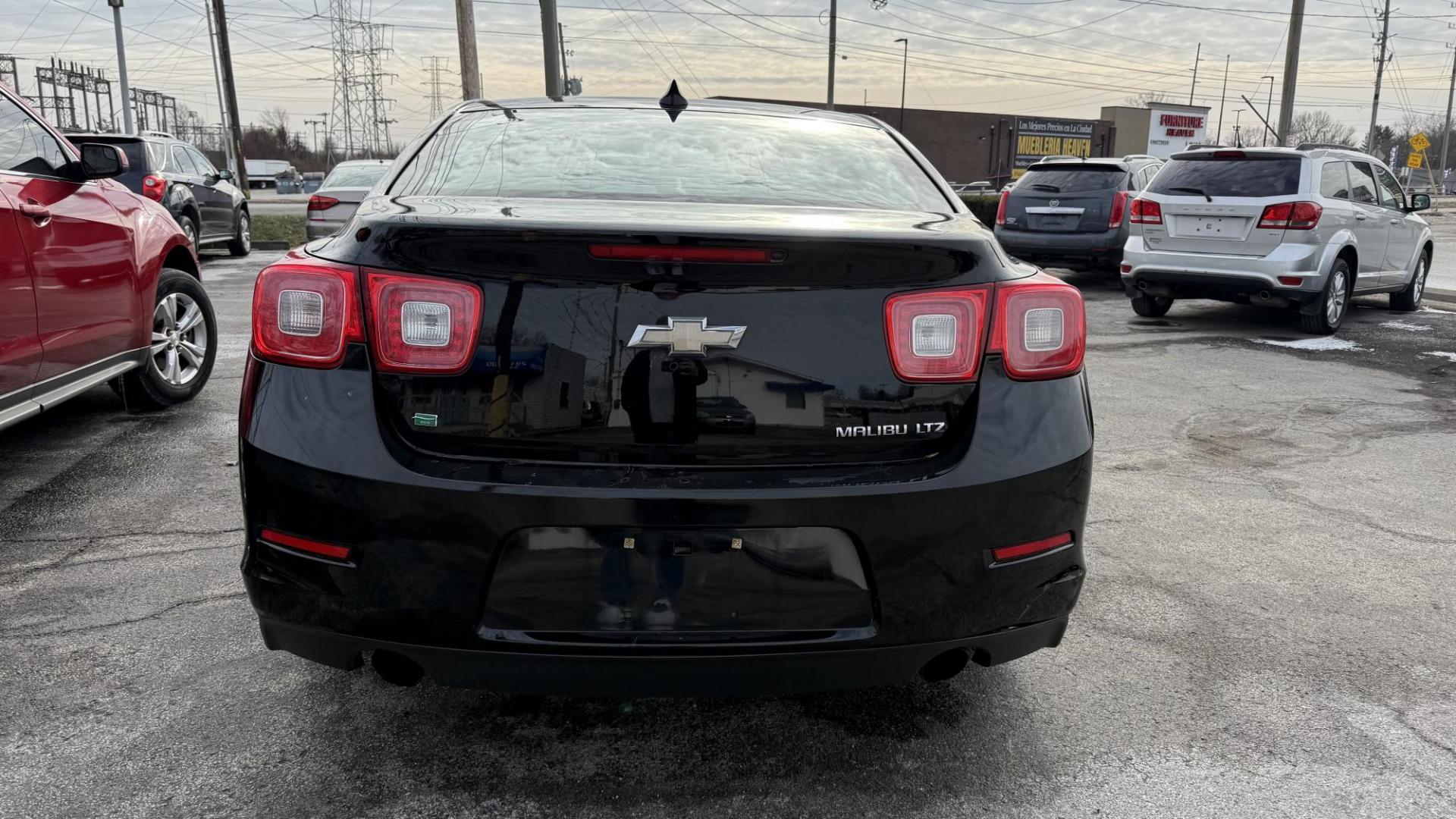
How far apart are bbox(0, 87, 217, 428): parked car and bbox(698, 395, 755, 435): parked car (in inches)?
128

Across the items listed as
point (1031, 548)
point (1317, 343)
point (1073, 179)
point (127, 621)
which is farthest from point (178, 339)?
point (1073, 179)

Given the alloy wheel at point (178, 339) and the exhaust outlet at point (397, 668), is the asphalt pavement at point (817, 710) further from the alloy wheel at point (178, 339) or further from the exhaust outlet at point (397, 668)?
the alloy wheel at point (178, 339)

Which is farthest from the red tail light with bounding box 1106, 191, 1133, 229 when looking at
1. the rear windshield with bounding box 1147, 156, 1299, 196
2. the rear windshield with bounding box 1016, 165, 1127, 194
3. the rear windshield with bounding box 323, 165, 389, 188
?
the rear windshield with bounding box 323, 165, 389, 188

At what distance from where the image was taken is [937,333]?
215 cm

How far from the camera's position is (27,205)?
13.8 ft

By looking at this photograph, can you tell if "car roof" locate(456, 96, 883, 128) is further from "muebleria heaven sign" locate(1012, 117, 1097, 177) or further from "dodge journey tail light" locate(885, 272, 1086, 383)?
"muebleria heaven sign" locate(1012, 117, 1097, 177)

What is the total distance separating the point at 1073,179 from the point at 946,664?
12.1m

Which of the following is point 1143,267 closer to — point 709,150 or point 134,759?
point 709,150

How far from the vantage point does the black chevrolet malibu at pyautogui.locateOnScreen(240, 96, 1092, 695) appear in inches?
80.1

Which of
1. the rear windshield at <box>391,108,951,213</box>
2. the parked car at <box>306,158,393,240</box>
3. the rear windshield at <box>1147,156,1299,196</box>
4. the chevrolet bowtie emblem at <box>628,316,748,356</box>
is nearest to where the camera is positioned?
the chevrolet bowtie emblem at <box>628,316,748,356</box>

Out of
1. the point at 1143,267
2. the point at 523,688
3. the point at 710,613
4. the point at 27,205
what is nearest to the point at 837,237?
the point at 710,613

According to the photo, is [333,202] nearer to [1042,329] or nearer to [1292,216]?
[1292,216]

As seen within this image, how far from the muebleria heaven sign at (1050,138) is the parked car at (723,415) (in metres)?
72.3

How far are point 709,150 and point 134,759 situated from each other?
202cm
